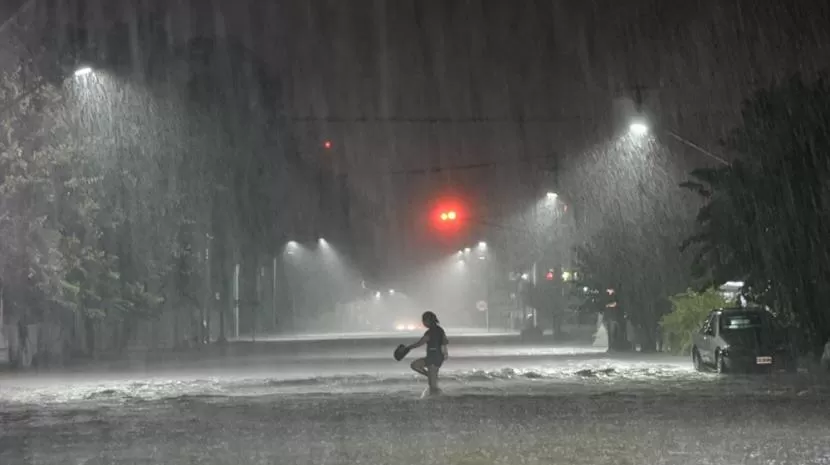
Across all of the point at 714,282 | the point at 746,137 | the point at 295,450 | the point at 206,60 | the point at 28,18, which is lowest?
the point at 295,450

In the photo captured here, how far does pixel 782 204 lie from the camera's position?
2878 centimetres

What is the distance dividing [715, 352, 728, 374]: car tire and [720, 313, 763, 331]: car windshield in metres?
0.77

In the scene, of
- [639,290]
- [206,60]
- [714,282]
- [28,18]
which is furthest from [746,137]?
[206,60]

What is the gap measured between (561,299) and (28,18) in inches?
1508

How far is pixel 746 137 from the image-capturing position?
29656 mm

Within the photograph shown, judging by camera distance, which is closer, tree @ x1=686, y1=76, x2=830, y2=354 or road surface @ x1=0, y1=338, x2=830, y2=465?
road surface @ x1=0, y1=338, x2=830, y2=465

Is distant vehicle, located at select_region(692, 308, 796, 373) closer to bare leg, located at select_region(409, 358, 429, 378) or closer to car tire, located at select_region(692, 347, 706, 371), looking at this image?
car tire, located at select_region(692, 347, 706, 371)

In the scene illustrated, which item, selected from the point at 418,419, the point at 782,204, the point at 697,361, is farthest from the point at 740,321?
the point at 418,419

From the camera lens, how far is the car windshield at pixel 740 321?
29.0 metres

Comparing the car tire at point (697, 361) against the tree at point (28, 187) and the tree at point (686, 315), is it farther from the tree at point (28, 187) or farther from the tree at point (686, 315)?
the tree at point (28, 187)

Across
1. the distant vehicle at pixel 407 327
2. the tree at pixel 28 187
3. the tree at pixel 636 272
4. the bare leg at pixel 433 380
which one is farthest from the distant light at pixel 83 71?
the distant vehicle at pixel 407 327

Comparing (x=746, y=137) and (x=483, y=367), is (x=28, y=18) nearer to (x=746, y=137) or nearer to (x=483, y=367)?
(x=483, y=367)

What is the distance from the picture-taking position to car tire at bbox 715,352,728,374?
2838 cm

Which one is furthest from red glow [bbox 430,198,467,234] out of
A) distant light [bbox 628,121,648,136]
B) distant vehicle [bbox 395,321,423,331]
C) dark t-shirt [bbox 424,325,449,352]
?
distant vehicle [bbox 395,321,423,331]
